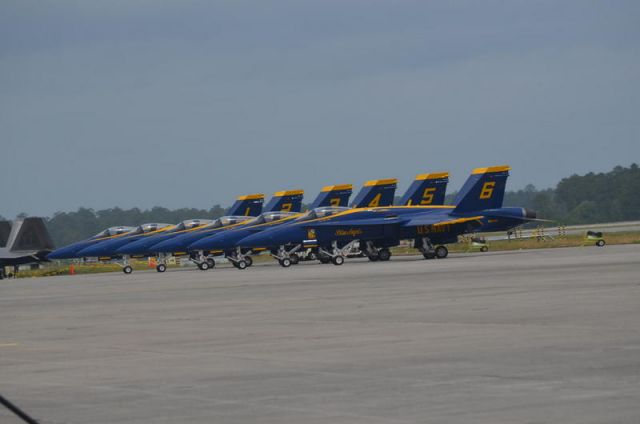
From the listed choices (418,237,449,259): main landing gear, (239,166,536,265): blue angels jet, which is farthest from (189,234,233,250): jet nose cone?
(418,237,449,259): main landing gear

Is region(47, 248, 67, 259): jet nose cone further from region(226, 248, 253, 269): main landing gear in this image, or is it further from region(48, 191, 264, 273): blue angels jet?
region(226, 248, 253, 269): main landing gear

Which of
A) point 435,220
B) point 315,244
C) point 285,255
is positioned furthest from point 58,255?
point 435,220

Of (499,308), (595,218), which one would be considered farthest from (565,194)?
(499,308)

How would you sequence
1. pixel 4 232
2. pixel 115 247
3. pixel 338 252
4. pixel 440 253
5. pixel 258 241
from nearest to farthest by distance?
pixel 338 252 → pixel 258 241 → pixel 440 253 → pixel 115 247 → pixel 4 232

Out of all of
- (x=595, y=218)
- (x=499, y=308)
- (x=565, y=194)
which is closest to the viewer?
(x=499, y=308)

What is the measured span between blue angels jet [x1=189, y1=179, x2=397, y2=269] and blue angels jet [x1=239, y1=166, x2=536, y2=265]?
52.5 inches

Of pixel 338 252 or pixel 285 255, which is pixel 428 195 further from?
pixel 285 255

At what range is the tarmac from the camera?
1002 cm

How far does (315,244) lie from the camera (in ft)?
168

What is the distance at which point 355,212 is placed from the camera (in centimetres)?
5178

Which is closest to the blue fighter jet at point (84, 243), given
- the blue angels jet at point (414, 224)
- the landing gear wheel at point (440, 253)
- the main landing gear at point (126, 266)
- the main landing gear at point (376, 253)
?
the main landing gear at point (126, 266)

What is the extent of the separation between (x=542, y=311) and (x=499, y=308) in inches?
46.8

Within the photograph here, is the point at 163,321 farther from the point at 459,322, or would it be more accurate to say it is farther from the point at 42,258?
the point at 42,258

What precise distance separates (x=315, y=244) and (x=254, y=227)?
185 inches
